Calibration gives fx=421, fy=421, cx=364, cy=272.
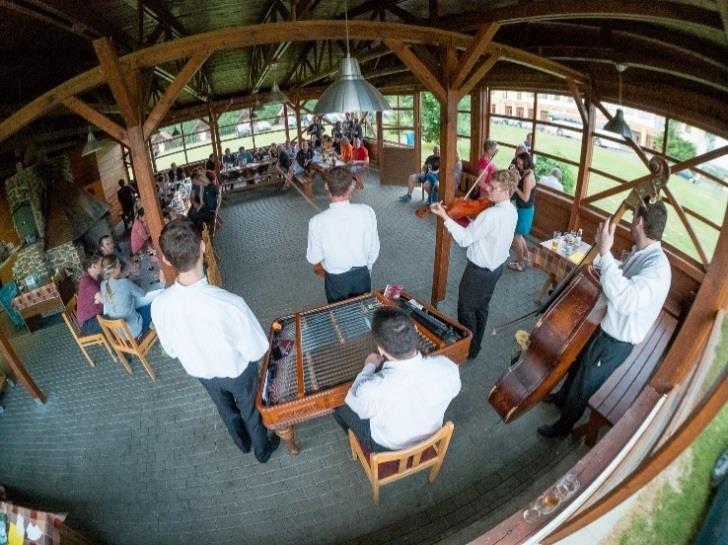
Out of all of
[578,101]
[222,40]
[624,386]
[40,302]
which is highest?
[222,40]

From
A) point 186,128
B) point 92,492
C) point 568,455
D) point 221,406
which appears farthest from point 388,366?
point 186,128

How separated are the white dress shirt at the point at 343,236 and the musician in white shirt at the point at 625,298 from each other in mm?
1919

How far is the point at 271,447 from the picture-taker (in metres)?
3.64

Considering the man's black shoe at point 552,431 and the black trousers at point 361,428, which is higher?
the black trousers at point 361,428

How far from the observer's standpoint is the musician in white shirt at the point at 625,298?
2605mm

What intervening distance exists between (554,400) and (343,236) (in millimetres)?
2392

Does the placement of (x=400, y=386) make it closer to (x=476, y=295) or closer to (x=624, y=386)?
(x=476, y=295)

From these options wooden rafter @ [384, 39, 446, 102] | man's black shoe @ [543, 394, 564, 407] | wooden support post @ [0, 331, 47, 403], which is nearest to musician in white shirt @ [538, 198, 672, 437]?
man's black shoe @ [543, 394, 564, 407]

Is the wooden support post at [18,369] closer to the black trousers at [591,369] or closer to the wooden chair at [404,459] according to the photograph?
the wooden chair at [404,459]

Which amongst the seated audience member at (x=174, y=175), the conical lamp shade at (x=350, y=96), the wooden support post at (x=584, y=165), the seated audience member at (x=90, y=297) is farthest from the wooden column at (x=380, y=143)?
A: the conical lamp shade at (x=350, y=96)

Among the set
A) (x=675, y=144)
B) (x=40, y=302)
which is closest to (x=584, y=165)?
(x=675, y=144)

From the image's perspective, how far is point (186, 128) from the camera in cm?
3164

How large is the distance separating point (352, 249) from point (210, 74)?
8.42 meters

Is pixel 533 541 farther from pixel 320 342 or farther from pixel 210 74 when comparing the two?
pixel 210 74
